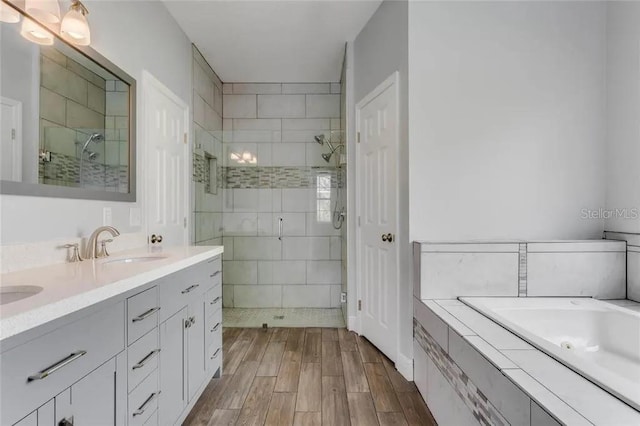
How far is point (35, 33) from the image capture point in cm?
135

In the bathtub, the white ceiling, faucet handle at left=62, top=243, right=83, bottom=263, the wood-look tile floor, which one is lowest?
the wood-look tile floor

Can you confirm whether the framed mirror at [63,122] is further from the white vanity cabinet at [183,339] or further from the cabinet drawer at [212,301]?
the cabinet drawer at [212,301]

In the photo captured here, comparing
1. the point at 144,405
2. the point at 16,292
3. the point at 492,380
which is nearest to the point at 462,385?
the point at 492,380

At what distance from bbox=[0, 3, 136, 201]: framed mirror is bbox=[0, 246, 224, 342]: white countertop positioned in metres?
0.34

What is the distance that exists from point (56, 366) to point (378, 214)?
2083mm

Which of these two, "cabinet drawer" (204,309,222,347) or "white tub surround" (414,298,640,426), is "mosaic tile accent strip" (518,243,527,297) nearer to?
"white tub surround" (414,298,640,426)

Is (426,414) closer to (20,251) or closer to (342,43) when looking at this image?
(20,251)

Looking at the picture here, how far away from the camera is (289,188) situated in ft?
11.8

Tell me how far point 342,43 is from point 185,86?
146cm

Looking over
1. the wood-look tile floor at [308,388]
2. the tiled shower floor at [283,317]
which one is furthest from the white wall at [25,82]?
the tiled shower floor at [283,317]

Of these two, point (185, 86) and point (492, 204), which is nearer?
point (492, 204)

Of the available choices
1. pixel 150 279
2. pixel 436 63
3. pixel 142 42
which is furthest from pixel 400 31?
pixel 150 279

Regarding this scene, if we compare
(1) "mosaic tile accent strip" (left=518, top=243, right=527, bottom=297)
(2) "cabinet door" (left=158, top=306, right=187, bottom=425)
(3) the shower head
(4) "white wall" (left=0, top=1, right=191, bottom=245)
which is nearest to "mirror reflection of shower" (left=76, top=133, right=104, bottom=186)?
(3) the shower head

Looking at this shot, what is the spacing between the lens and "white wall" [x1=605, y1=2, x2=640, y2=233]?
1.98 metres
